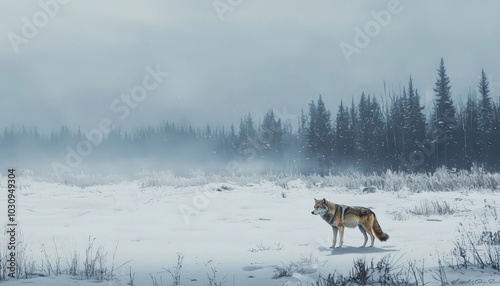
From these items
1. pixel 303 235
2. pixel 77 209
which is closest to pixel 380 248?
pixel 303 235

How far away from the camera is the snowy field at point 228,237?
5.89 meters

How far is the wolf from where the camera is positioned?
7605 millimetres

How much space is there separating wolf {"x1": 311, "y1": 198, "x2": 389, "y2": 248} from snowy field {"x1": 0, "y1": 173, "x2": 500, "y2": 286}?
263 millimetres

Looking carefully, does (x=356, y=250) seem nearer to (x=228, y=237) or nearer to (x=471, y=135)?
(x=228, y=237)

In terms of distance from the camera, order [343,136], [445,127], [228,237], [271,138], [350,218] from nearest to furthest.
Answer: [350,218] < [228,237] < [445,127] < [343,136] < [271,138]

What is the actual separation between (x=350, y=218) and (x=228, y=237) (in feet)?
9.27

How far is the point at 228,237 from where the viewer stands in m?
9.57

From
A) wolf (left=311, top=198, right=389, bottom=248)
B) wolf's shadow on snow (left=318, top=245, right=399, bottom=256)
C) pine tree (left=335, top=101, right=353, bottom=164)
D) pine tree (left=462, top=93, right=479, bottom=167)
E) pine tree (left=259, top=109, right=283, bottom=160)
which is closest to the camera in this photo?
wolf's shadow on snow (left=318, top=245, right=399, bottom=256)

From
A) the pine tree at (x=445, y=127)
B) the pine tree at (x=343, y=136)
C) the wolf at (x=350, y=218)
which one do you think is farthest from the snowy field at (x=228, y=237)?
the pine tree at (x=343, y=136)

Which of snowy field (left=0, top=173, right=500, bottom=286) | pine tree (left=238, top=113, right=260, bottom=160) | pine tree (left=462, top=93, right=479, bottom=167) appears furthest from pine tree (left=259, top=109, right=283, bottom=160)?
snowy field (left=0, top=173, right=500, bottom=286)

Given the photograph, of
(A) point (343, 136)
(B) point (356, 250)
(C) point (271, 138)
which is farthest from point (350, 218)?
(C) point (271, 138)

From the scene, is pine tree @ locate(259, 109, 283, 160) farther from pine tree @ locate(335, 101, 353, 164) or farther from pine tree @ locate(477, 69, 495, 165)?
pine tree @ locate(477, 69, 495, 165)

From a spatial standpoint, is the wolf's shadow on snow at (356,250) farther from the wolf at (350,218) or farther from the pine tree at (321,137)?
the pine tree at (321,137)

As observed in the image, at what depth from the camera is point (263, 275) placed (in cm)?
588
